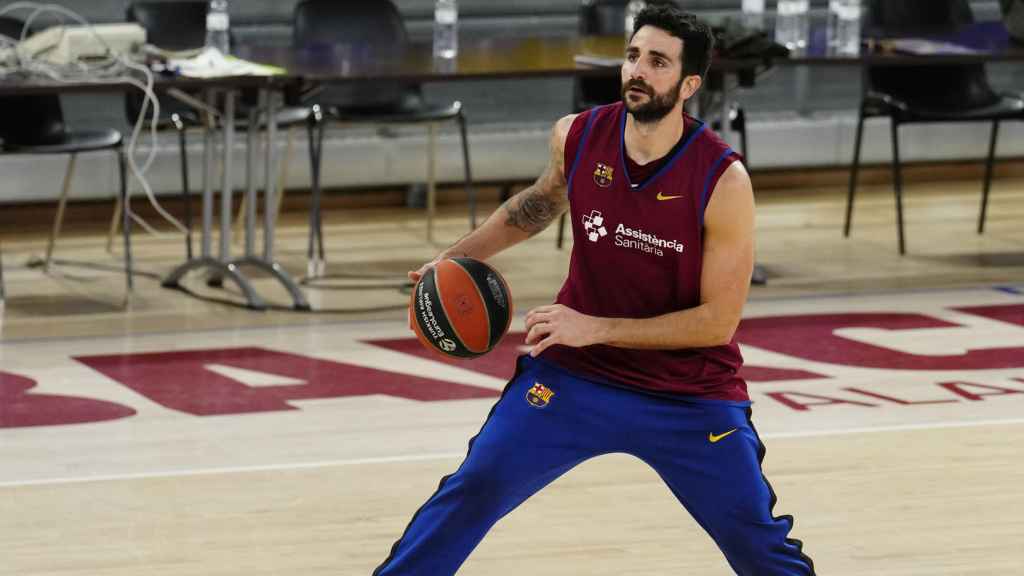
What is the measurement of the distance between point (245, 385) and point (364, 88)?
8.62ft

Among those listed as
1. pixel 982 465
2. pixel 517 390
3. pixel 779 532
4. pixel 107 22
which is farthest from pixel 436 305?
pixel 107 22

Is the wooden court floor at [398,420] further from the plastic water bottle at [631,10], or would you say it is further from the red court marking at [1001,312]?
the plastic water bottle at [631,10]

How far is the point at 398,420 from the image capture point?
5527 millimetres

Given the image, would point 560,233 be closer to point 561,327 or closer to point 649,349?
point 649,349

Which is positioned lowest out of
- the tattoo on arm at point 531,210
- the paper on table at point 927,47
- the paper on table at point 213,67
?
the paper on table at point 213,67

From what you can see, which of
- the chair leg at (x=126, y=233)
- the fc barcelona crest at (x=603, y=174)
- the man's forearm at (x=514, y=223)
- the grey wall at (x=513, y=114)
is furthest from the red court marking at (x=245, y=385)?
the grey wall at (x=513, y=114)

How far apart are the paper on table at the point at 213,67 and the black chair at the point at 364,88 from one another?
86 centimetres

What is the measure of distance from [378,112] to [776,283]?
6.01 ft

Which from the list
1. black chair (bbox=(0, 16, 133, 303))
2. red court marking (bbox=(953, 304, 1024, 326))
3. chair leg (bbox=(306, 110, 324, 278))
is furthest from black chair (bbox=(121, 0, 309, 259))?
red court marking (bbox=(953, 304, 1024, 326))

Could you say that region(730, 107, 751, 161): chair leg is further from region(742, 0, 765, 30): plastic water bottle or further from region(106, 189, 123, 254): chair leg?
region(106, 189, 123, 254): chair leg

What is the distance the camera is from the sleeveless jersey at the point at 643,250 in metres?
3.38

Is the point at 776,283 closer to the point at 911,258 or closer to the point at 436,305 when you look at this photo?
the point at 911,258

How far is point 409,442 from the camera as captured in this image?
529 centimetres

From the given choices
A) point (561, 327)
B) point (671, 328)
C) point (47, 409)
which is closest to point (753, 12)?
point (47, 409)
